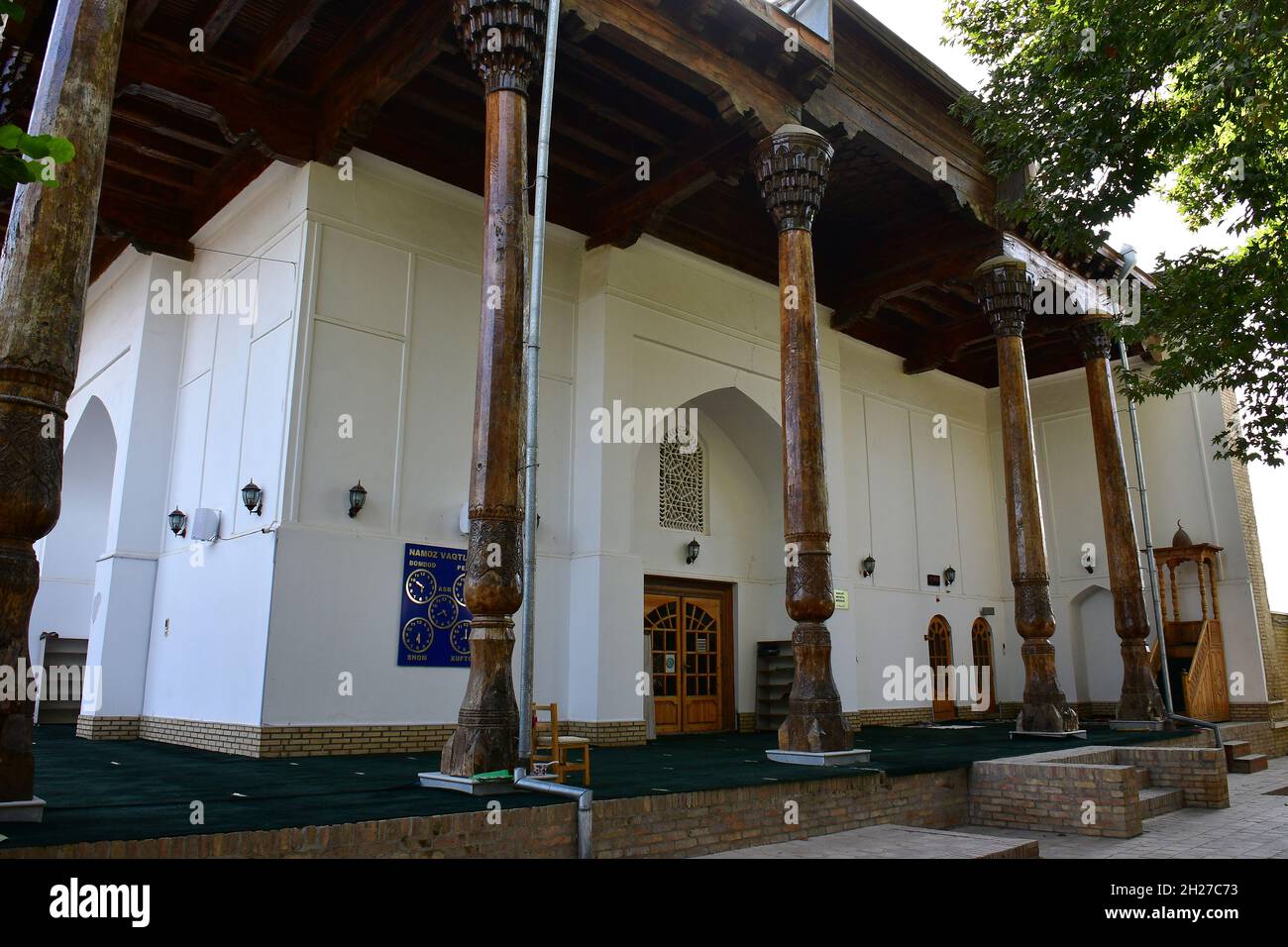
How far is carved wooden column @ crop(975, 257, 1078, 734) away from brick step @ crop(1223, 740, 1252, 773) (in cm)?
274

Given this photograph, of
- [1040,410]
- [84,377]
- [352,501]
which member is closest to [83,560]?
[84,377]

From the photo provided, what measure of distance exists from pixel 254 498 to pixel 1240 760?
1266 cm

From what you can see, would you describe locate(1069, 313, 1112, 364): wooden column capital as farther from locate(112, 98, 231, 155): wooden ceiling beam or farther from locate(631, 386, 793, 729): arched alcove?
locate(112, 98, 231, 155): wooden ceiling beam

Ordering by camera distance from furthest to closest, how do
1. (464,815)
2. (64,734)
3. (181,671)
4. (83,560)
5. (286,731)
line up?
(83,560), (64,734), (181,671), (286,731), (464,815)

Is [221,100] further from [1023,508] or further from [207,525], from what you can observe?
[1023,508]

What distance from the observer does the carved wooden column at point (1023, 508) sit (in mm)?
11680

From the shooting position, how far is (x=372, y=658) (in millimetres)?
9844

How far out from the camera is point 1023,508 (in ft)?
39.6

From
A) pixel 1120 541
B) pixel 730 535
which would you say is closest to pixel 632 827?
pixel 730 535

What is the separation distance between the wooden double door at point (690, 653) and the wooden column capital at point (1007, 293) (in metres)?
5.28

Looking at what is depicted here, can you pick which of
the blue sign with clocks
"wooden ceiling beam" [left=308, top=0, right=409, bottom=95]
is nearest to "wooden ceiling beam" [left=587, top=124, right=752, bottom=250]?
"wooden ceiling beam" [left=308, top=0, right=409, bottom=95]

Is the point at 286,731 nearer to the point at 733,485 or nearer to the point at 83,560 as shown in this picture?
the point at 733,485
